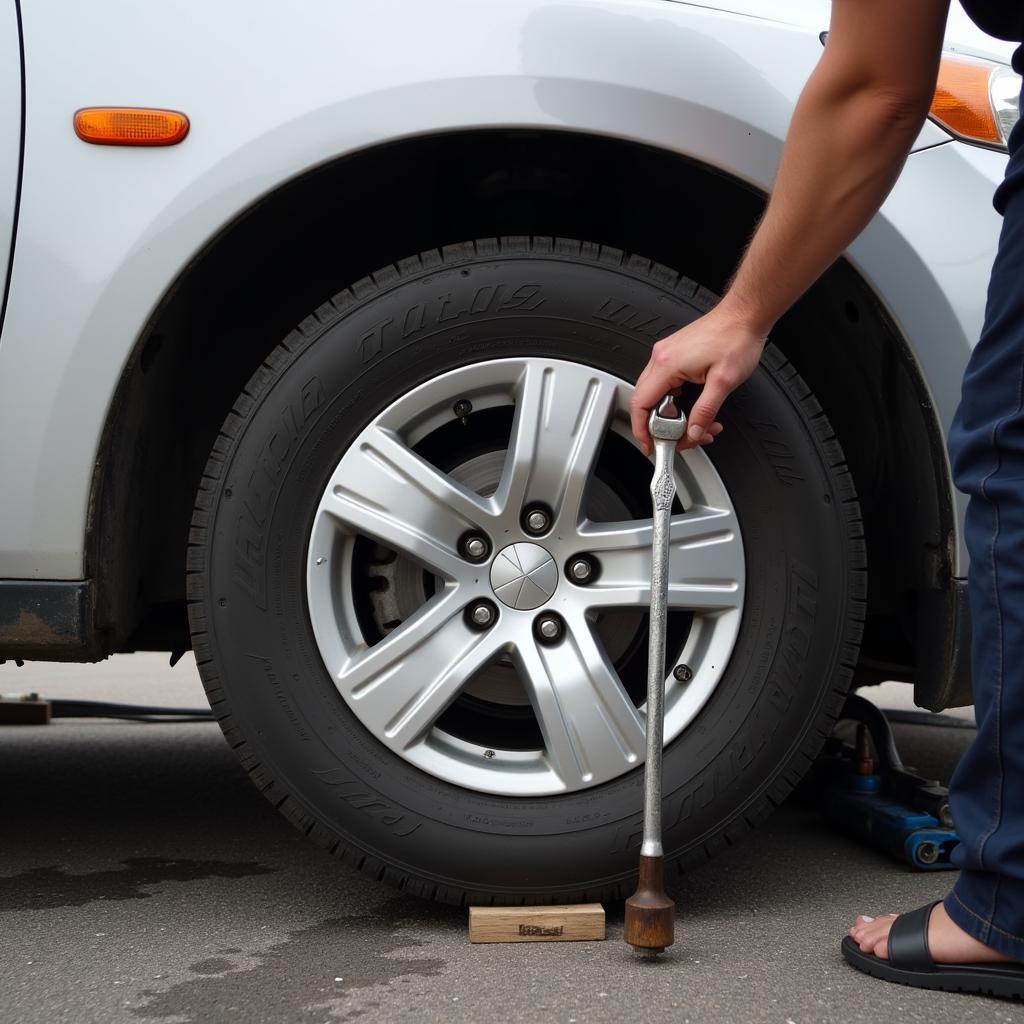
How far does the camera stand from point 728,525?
1.67 m

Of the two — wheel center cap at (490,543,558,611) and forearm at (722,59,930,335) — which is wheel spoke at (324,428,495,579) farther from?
forearm at (722,59,930,335)

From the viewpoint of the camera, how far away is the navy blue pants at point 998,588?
4.30 feet

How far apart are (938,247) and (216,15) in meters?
1.06

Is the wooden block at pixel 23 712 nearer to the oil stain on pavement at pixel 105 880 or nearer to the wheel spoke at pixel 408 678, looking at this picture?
the oil stain on pavement at pixel 105 880

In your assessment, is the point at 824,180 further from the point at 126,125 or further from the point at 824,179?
the point at 126,125

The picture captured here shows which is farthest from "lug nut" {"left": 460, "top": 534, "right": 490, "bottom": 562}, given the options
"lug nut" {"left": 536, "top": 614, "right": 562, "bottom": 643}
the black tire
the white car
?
the black tire

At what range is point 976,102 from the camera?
1.70 meters

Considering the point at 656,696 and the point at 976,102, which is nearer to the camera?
the point at 656,696

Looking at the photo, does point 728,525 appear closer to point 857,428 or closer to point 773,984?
point 857,428

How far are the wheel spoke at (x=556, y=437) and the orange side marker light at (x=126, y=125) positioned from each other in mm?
591

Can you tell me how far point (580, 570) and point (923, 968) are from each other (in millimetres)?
669

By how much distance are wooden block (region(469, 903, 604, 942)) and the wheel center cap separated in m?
0.42

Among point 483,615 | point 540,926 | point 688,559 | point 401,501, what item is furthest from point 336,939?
point 688,559

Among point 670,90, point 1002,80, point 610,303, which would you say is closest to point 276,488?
point 610,303
